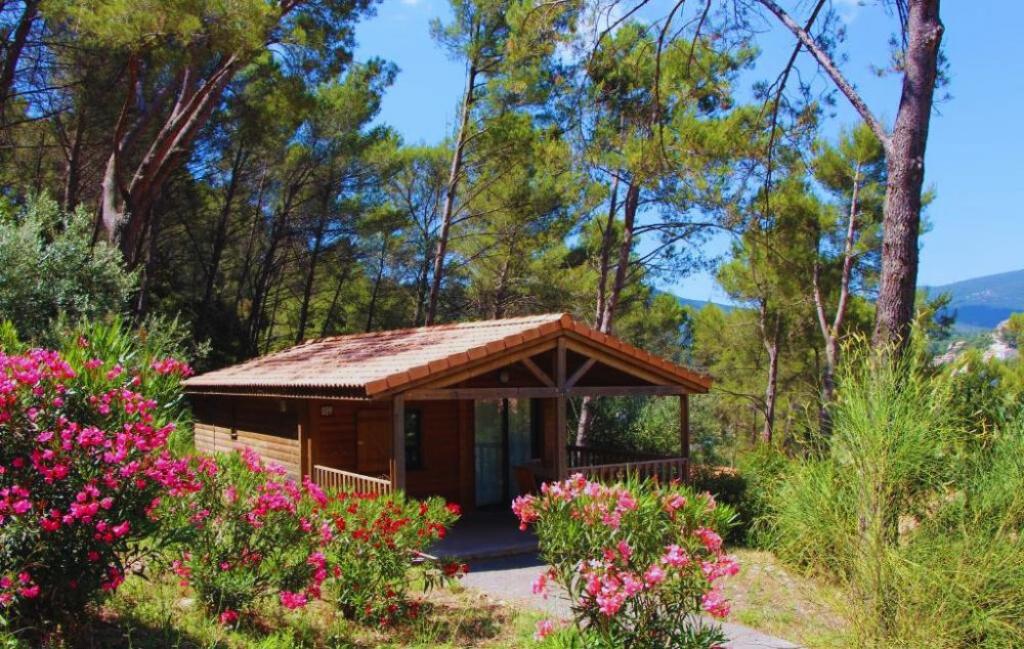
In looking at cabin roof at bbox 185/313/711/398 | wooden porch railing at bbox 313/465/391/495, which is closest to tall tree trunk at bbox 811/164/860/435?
cabin roof at bbox 185/313/711/398

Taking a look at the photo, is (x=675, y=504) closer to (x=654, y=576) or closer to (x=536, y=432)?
(x=654, y=576)

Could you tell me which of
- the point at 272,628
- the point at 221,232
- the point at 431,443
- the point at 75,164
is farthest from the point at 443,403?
the point at 221,232

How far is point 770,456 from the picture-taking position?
455 inches

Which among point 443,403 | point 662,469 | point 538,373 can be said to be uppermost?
point 538,373

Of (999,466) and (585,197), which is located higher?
(585,197)

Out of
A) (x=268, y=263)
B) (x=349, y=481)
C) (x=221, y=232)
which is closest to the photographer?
(x=349, y=481)

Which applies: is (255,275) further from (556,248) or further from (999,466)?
(999,466)

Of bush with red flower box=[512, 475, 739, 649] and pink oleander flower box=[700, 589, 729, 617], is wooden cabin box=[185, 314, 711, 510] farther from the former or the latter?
pink oleander flower box=[700, 589, 729, 617]

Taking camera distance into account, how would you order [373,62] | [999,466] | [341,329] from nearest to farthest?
[999,466], [373,62], [341,329]

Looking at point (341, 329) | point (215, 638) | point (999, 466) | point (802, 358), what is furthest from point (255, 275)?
point (999, 466)

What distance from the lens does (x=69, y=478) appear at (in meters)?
4.45

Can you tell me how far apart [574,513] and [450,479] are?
8.75 metres

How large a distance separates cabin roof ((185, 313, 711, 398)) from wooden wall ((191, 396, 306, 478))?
53 cm

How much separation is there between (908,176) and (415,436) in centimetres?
796
